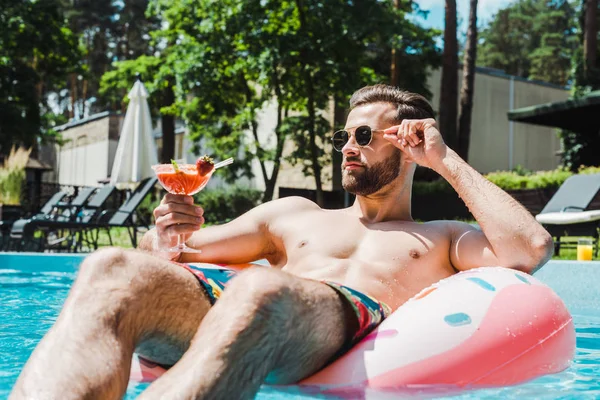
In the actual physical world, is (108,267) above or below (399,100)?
below

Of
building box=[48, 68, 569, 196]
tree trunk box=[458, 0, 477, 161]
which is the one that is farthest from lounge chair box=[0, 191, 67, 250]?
building box=[48, 68, 569, 196]

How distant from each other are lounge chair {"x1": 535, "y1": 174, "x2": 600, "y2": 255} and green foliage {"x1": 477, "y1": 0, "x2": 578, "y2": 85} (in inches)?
1403

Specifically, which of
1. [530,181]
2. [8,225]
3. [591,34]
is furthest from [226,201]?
[591,34]

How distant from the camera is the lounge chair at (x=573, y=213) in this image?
8.16 m

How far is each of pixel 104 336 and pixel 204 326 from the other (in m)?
0.27

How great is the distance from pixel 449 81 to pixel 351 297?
49.6ft

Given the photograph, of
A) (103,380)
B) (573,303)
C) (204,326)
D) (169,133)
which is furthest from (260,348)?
(169,133)

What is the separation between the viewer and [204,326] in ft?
6.01

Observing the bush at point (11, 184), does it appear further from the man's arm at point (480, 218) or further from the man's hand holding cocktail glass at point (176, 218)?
the man's arm at point (480, 218)

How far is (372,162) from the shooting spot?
3021 millimetres

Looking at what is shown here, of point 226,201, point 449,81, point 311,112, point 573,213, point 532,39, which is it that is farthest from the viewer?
point 532,39

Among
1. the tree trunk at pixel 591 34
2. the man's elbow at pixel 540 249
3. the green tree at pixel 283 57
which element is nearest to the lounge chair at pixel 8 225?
the green tree at pixel 283 57

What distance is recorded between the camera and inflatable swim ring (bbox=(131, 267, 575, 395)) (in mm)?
2289

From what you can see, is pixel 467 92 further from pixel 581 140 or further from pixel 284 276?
pixel 284 276
